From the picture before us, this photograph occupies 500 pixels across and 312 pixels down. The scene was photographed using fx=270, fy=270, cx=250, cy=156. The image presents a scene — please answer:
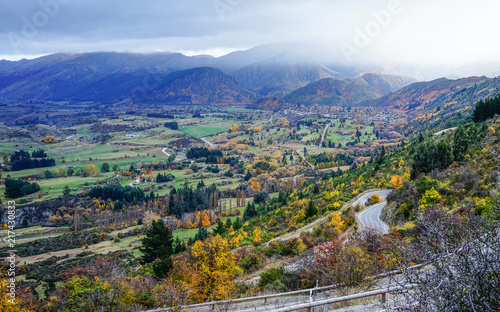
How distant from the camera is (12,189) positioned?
299 feet

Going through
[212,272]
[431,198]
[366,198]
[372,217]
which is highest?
[431,198]

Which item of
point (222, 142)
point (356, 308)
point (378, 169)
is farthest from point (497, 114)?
point (222, 142)

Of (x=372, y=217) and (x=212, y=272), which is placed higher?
(x=212, y=272)

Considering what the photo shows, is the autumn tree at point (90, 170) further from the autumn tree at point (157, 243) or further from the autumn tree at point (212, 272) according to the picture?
the autumn tree at point (212, 272)

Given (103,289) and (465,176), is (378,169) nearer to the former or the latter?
(465,176)

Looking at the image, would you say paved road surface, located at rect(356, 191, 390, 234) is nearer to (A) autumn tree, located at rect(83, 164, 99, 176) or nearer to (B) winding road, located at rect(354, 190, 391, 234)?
(B) winding road, located at rect(354, 190, 391, 234)

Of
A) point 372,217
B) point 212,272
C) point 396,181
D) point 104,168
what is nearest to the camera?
point 212,272

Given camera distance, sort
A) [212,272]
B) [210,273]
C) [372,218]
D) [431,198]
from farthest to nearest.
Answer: [372,218]
[431,198]
[212,272]
[210,273]

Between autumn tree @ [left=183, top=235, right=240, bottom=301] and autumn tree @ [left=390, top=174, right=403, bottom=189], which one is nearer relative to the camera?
autumn tree @ [left=183, top=235, right=240, bottom=301]

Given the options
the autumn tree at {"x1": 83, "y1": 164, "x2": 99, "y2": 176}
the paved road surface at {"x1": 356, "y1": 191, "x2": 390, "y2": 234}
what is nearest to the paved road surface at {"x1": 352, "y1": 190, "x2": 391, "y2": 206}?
the paved road surface at {"x1": 356, "y1": 191, "x2": 390, "y2": 234}

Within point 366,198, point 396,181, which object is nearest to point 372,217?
point 366,198

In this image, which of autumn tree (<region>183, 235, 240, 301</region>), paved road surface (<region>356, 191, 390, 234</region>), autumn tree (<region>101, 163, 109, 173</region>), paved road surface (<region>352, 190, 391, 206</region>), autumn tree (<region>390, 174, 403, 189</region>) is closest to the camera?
autumn tree (<region>183, 235, 240, 301</region>)

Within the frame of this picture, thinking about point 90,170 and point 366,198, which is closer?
point 366,198

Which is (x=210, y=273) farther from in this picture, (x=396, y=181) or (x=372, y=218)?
(x=396, y=181)
